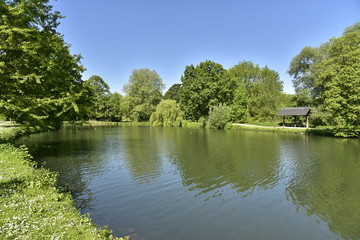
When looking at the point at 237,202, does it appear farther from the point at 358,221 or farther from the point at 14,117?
the point at 14,117

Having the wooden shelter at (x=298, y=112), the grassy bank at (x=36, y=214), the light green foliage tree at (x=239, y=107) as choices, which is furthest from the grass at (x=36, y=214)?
the light green foliage tree at (x=239, y=107)

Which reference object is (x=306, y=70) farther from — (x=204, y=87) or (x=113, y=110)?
(x=113, y=110)

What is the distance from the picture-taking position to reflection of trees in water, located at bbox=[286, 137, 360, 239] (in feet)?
29.3

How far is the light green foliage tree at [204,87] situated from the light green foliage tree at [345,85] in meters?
26.4

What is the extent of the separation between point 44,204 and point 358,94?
36778 millimetres

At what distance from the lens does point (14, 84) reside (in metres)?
15.3

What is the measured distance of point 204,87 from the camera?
6028 centimetres

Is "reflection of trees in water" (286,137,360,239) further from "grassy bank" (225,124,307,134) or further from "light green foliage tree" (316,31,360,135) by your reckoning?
"grassy bank" (225,124,307,134)

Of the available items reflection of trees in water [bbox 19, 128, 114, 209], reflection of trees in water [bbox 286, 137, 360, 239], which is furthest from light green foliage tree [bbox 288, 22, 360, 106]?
reflection of trees in water [bbox 19, 128, 114, 209]

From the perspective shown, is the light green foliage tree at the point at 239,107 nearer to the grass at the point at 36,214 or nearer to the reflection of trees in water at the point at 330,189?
the reflection of trees in water at the point at 330,189

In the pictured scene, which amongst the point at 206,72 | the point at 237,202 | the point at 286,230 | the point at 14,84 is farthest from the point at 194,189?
the point at 206,72

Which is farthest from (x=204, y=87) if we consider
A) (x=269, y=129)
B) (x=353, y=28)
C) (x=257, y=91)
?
(x=353, y=28)

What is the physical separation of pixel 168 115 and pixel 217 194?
167 ft

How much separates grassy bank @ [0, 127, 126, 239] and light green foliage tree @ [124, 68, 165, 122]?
61.5m
